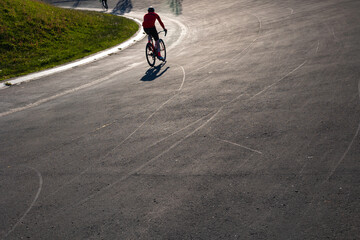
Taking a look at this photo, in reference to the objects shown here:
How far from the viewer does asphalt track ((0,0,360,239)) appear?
13.8 feet

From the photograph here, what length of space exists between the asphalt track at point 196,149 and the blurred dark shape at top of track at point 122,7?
21004 mm

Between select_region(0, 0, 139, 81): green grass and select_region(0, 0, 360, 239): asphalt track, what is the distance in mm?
3839

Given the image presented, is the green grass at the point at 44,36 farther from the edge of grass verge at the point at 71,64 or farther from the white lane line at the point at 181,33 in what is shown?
the white lane line at the point at 181,33

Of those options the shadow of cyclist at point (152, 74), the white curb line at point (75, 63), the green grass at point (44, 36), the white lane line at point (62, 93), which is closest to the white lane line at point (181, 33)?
the white curb line at point (75, 63)

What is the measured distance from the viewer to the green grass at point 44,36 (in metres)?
15.0

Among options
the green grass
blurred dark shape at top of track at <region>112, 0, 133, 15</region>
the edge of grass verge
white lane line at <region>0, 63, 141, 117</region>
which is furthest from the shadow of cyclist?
blurred dark shape at top of track at <region>112, 0, 133, 15</region>

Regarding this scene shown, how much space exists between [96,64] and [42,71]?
7.66 ft

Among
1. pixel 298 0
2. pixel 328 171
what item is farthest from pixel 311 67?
pixel 298 0

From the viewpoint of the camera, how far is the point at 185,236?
13.0 ft

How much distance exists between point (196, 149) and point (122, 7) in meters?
30.4

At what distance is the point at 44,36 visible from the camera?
18.1 metres

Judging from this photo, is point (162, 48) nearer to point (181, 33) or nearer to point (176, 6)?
point (181, 33)

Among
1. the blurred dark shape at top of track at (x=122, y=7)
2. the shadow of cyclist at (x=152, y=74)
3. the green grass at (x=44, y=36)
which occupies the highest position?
the blurred dark shape at top of track at (x=122, y=7)

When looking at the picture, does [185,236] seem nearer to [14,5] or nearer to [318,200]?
[318,200]
